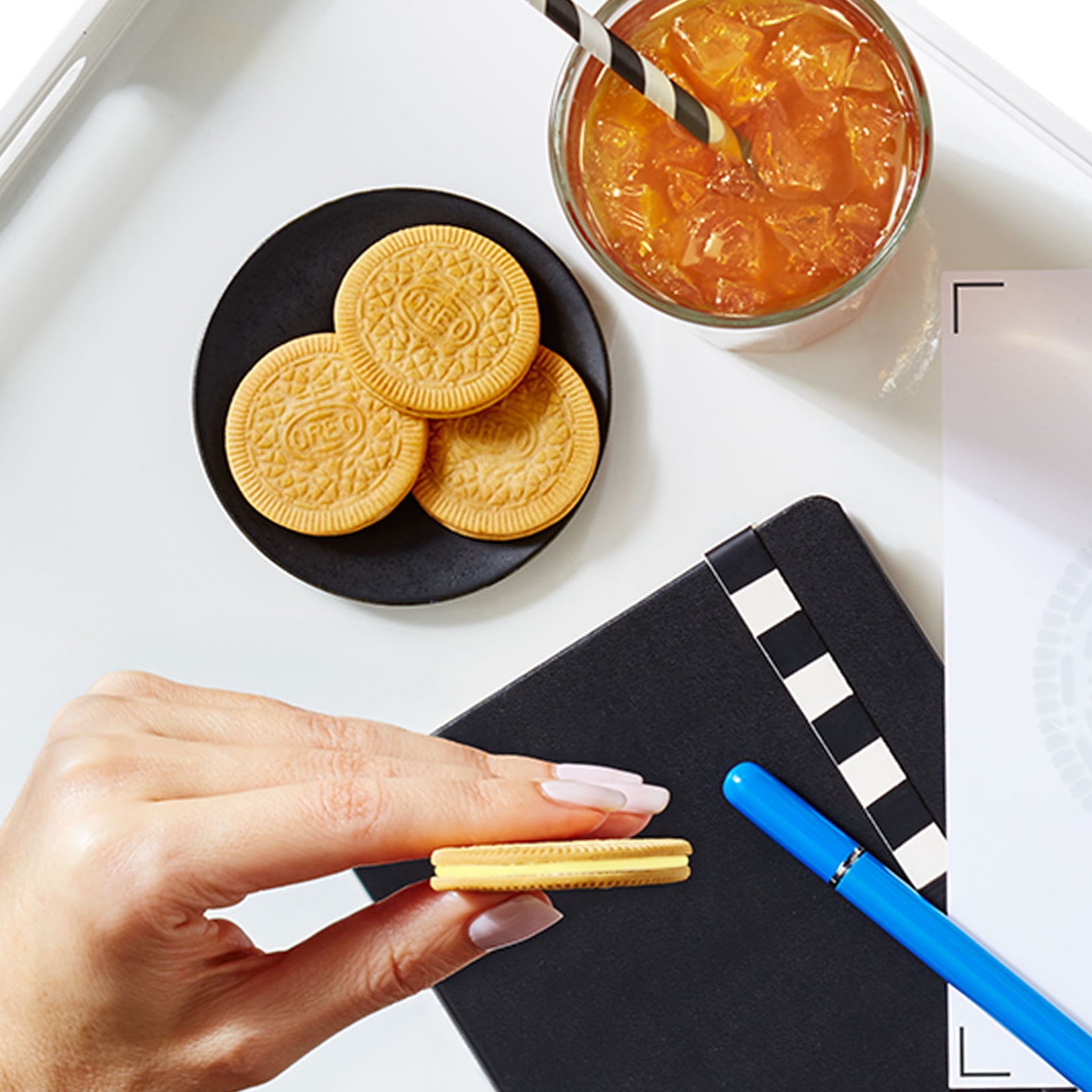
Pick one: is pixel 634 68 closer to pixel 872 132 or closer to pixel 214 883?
pixel 872 132

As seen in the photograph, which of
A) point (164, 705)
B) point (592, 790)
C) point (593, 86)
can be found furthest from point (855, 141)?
point (164, 705)

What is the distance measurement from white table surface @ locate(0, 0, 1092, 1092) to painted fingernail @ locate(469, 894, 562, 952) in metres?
0.18

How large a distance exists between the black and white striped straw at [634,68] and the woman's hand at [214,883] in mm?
353

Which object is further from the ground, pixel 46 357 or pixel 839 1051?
pixel 46 357

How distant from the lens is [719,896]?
78cm

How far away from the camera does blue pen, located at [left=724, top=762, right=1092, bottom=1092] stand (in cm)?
74

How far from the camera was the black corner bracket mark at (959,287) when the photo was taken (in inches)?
30.4

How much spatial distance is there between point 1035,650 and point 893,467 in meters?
0.15

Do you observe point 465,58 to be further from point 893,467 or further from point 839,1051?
point 839,1051

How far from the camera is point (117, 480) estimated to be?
0.83 meters

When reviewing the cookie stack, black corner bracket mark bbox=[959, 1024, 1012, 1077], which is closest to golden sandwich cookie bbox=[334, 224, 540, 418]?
the cookie stack

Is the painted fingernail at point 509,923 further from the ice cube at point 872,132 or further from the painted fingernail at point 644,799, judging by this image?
the ice cube at point 872,132

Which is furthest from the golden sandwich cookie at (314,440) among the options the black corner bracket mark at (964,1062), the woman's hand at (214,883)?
the black corner bracket mark at (964,1062)

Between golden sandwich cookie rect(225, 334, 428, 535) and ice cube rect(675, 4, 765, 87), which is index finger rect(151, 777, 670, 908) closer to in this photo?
golden sandwich cookie rect(225, 334, 428, 535)
